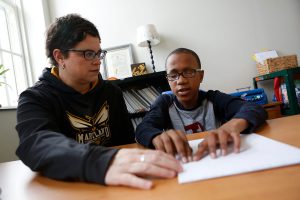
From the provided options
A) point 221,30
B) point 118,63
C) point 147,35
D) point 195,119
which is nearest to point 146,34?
point 147,35

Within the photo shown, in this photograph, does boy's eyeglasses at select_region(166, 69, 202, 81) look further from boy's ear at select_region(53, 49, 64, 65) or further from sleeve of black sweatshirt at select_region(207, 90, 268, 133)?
boy's ear at select_region(53, 49, 64, 65)

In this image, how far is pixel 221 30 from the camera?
2797 millimetres

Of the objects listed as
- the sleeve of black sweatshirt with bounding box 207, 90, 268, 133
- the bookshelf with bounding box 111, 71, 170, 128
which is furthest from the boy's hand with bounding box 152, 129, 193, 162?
the bookshelf with bounding box 111, 71, 170, 128

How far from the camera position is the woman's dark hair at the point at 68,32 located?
114cm

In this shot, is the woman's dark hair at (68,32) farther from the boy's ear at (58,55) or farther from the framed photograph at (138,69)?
the framed photograph at (138,69)

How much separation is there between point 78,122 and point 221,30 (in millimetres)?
2228

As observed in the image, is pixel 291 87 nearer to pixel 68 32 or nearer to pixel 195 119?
pixel 195 119

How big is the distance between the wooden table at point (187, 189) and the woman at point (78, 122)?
0.07 feet

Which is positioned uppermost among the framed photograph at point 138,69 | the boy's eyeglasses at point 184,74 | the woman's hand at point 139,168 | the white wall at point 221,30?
the white wall at point 221,30

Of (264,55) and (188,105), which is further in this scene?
(264,55)

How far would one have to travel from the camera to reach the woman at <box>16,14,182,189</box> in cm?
49

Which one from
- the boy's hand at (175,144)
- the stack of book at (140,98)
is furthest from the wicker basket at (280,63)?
the boy's hand at (175,144)

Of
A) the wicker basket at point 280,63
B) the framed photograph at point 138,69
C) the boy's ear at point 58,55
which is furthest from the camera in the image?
the framed photograph at point 138,69

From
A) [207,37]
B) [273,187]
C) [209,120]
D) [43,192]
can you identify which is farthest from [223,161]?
[207,37]
